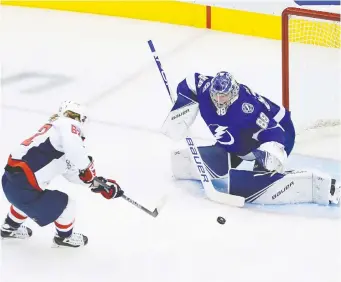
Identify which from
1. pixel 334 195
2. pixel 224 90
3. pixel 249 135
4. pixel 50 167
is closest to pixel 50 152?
pixel 50 167

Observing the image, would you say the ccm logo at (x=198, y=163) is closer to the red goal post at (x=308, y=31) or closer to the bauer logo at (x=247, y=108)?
the bauer logo at (x=247, y=108)

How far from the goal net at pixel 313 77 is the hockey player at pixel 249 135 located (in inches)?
18.3

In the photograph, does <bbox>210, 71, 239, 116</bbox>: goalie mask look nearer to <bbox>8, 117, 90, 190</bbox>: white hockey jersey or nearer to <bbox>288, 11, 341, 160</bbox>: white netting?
<bbox>8, 117, 90, 190</bbox>: white hockey jersey

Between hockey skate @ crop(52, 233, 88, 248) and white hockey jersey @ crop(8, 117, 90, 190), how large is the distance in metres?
0.22

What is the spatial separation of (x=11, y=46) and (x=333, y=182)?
2.56 metres

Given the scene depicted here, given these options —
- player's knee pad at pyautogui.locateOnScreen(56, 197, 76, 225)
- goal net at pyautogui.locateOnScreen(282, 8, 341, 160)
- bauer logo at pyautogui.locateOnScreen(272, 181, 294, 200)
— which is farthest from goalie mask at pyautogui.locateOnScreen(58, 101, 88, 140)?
goal net at pyautogui.locateOnScreen(282, 8, 341, 160)

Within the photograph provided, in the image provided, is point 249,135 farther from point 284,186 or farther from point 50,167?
point 50,167

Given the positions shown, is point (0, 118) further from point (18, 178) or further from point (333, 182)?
point (333, 182)

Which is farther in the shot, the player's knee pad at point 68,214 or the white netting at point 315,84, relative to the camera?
the white netting at point 315,84

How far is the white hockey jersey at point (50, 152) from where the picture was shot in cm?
301

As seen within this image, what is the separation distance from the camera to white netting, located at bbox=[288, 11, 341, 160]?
400cm

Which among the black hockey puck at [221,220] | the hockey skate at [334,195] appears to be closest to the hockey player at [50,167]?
the black hockey puck at [221,220]

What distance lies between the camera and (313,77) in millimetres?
4453

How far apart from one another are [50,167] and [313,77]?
1.80 meters
